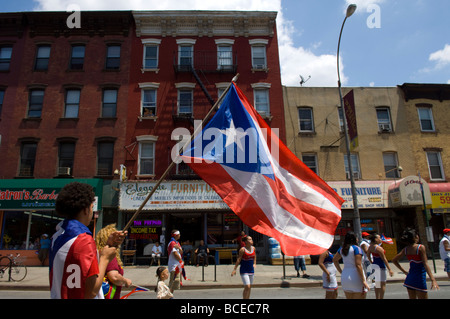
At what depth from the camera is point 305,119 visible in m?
20.2

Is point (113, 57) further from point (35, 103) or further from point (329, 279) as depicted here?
point (329, 279)

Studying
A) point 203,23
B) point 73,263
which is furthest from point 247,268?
point 203,23

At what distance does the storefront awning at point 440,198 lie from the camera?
17.7 meters

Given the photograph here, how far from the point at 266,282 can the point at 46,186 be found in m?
13.5

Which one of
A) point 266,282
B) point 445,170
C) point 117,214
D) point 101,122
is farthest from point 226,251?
point 445,170

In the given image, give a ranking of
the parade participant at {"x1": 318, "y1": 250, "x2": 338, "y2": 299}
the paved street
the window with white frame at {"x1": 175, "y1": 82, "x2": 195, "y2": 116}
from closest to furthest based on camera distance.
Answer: the parade participant at {"x1": 318, "y1": 250, "x2": 338, "y2": 299}, the paved street, the window with white frame at {"x1": 175, "y1": 82, "x2": 195, "y2": 116}

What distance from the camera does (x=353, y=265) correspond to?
18.6ft

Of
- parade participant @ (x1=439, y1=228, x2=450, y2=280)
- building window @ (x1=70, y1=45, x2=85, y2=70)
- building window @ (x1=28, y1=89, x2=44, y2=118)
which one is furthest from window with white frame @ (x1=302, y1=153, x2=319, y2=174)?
building window @ (x1=28, y1=89, x2=44, y2=118)

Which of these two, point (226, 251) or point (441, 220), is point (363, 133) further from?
point (226, 251)

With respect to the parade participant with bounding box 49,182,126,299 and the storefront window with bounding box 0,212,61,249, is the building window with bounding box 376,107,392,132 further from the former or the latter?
the storefront window with bounding box 0,212,61,249

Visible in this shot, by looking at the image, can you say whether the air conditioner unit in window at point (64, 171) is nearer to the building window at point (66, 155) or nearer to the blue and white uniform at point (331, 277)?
the building window at point (66, 155)

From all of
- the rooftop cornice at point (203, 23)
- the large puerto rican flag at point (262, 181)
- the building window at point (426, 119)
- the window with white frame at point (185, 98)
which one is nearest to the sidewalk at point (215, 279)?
the large puerto rican flag at point (262, 181)

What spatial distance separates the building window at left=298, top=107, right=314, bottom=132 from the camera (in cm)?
2009

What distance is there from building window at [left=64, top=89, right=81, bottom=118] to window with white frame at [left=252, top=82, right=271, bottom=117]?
11.8m
